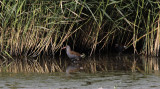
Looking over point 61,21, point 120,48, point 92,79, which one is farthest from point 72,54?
point 92,79

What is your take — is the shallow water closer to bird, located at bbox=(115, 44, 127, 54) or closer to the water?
the water

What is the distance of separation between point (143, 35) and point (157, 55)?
60 centimetres

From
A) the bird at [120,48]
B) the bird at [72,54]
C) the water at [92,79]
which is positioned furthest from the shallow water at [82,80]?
the bird at [120,48]

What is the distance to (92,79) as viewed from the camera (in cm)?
711

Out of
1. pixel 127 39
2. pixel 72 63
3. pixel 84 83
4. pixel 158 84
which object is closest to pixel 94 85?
pixel 84 83

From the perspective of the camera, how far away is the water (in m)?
6.46

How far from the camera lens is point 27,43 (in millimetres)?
9781

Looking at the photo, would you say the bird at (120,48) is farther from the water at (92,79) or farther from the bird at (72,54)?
the water at (92,79)

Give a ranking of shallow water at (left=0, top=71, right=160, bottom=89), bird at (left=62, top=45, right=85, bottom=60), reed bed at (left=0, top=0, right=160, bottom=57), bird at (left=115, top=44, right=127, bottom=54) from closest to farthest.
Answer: shallow water at (left=0, top=71, right=160, bottom=89) < reed bed at (left=0, top=0, right=160, bottom=57) < bird at (left=62, top=45, right=85, bottom=60) < bird at (left=115, top=44, right=127, bottom=54)

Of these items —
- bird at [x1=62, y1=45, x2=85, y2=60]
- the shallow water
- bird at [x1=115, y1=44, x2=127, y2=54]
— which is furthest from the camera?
bird at [x1=115, y1=44, x2=127, y2=54]

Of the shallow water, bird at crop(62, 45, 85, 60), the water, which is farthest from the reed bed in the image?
the shallow water

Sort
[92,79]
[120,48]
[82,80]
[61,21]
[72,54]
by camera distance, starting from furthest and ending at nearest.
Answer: [120,48] → [72,54] → [61,21] → [92,79] → [82,80]

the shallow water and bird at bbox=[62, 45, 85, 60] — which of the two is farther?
bird at bbox=[62, 45, 85, 60]

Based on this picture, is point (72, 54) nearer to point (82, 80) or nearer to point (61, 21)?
point (61, 21)
